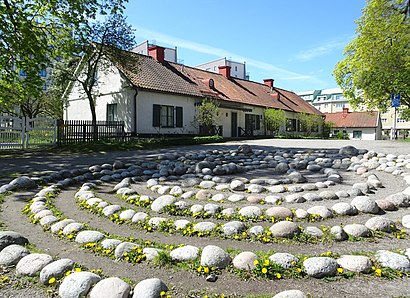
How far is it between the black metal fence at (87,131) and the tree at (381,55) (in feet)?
53.2

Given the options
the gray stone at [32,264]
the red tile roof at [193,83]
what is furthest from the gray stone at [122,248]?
the red tile roof at [193,83]

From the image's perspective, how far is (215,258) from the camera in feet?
8.63

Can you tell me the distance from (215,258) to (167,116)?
1788 centimetres

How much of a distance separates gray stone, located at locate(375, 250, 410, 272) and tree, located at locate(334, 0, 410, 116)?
19856mm

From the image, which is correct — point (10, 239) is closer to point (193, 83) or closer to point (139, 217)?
point (139, 217)

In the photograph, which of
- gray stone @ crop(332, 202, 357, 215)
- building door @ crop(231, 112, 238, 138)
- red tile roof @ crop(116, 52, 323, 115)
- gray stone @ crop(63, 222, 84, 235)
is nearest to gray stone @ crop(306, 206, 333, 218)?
gray stone @ crop(332, 202, 357, 215)

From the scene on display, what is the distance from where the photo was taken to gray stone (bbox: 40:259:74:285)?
2.44 m

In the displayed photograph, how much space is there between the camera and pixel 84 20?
15.3 m

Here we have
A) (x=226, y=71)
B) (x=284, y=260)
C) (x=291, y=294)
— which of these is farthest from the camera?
(x=226, y=71)

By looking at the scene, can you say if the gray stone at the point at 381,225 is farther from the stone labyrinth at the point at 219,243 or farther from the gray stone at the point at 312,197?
the gray stone at the point at 312,197

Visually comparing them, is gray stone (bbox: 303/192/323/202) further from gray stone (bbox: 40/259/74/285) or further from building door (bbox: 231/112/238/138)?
building door (bbox: 231/112/238/138)

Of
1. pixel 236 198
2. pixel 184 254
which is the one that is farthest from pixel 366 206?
pixel 184 254

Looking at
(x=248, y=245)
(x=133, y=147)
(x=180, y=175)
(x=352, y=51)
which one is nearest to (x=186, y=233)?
(x=248, y=245)

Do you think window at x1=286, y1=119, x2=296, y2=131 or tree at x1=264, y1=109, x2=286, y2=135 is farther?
window at x1=286, y1=119, x2=296, y2=131
